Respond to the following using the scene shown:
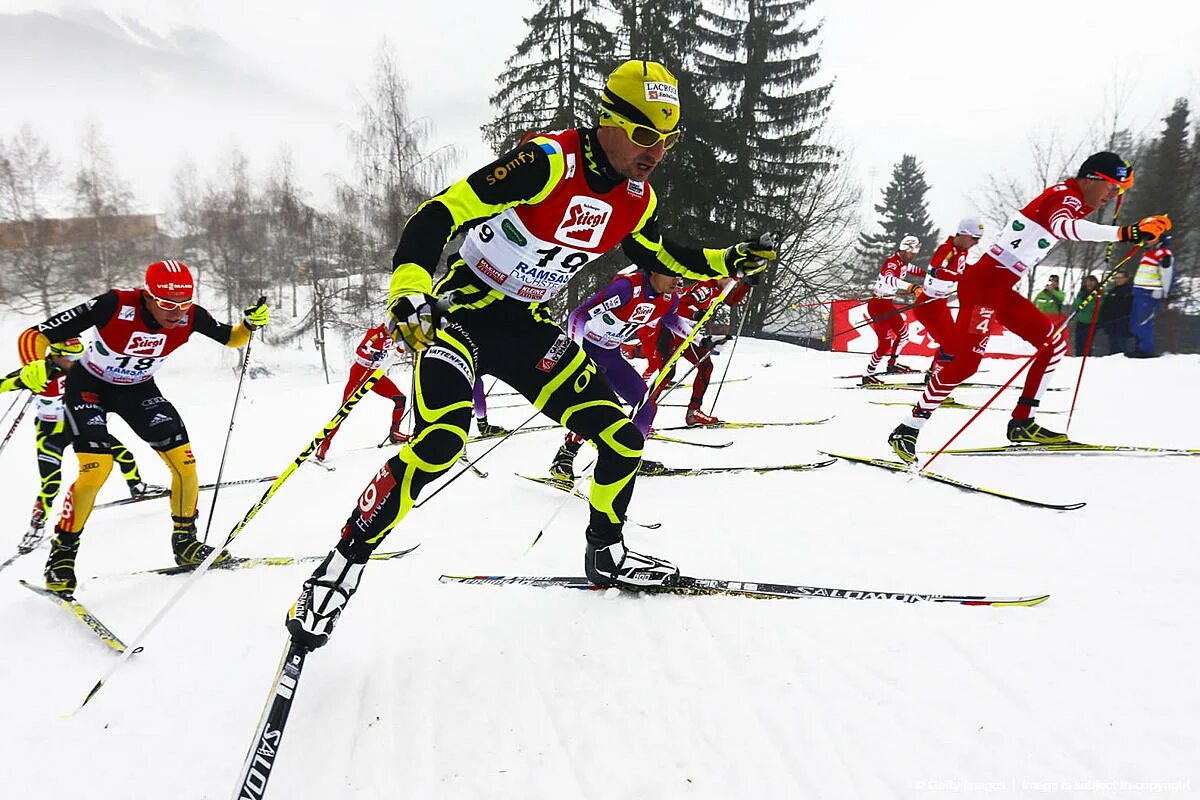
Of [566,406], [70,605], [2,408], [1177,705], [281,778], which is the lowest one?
[2,408]

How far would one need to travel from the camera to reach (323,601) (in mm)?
2305

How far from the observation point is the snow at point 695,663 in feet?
6.19

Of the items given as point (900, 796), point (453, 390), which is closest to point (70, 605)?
point (453, 390)

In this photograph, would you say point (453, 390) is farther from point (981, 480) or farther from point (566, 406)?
point (981, 480)

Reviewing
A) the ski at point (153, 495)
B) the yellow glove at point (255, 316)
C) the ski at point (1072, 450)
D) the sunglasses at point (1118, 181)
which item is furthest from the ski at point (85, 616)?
the sunglasses at point (1118, 181)

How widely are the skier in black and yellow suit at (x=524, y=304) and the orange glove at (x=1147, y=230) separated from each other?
141 inches

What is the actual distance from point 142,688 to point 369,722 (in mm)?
1119

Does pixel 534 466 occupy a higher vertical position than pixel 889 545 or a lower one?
lower

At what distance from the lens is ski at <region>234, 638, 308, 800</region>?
181 cm

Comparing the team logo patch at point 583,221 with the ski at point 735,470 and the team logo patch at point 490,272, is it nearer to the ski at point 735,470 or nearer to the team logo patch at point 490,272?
the team logo patch at point 490,272

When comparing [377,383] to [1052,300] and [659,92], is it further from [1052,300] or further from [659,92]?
[1052,300]

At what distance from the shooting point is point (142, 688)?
2508 mm

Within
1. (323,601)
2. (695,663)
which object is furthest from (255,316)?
(695,663)

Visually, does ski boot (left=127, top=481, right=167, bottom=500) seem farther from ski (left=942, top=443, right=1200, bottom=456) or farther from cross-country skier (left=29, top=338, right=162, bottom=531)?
ski (left=942, top=443, right=1200, bottom=456)
